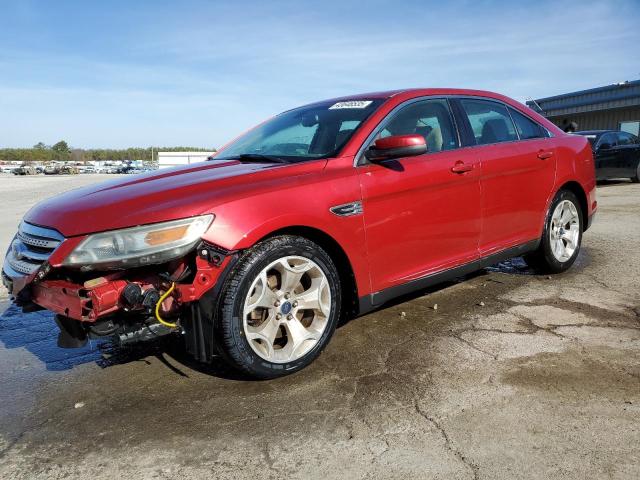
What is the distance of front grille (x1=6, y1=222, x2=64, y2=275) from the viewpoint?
2.68 metres

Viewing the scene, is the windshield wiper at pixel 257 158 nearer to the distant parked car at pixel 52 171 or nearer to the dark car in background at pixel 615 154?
the dark car in background at pixel 615 154

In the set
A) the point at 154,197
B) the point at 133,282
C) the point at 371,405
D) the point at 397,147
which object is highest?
the point at 397,147

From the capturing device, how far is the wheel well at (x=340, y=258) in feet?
9.64

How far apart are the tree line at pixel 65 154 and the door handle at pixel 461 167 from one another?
11844cm

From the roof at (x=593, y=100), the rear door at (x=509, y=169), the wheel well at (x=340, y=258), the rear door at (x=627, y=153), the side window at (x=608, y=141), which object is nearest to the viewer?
the wheel well at (x=340, y=258)

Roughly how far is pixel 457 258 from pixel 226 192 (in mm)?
1876

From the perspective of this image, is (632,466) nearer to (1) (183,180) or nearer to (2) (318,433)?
(2) (318,433)

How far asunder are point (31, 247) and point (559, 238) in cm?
425

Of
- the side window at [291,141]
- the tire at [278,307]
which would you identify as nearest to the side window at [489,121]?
the side window at [291,141]

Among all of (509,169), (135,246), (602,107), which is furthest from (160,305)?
(602,107)

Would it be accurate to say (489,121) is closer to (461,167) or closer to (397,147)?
(461,167)

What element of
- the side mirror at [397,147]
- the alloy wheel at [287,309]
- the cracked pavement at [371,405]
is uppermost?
the side mirror at [397,147]

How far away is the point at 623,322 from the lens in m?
3.58

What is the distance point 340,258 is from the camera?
3.16 metres
